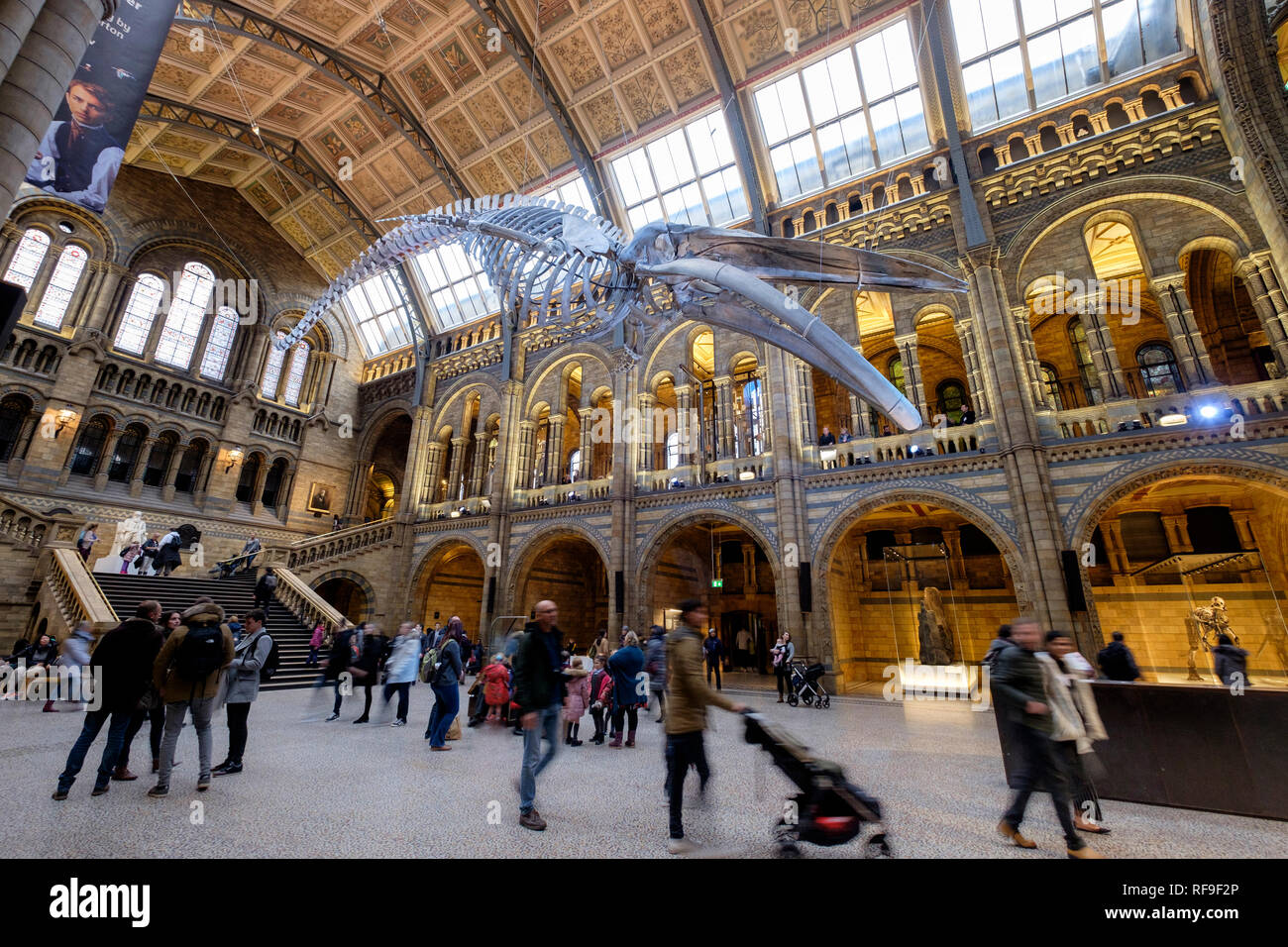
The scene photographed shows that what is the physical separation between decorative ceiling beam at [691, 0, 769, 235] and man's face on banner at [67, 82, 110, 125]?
13852 mm

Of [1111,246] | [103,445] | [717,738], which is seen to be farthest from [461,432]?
[1111,246]

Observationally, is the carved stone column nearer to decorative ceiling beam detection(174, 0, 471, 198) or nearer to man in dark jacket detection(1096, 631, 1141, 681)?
man in dark jacket detection(1096, 631, 1141, 681)

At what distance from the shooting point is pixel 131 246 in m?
19.7

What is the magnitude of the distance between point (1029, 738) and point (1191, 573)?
14294mm

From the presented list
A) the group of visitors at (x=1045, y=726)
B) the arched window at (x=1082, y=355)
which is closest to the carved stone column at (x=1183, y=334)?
the arched window at (x=1082, y=355)

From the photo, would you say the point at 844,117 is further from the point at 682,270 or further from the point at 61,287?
the point at 61,287

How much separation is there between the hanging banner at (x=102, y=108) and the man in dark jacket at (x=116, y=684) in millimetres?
3383

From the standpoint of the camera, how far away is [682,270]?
6703 mm

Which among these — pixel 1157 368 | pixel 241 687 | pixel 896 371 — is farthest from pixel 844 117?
pixel 241 687

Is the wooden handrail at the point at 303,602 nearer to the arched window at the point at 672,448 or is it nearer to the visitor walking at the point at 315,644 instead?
the visitor walking at the point at 315,644

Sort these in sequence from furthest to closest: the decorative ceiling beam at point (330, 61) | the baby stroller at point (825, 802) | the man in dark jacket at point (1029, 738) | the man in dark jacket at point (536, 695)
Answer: the decorative ceiling beam at point (330, 61) → the man in dark jacket at point (536, 695) → the man in dark jacket at point (1029, 738) → the baby stroller at point (825, 802)

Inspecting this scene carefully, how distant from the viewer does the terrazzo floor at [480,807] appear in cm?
335

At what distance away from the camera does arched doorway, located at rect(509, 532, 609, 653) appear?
714 inches

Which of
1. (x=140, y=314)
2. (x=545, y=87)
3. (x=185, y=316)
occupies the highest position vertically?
(x=545, y=87)
